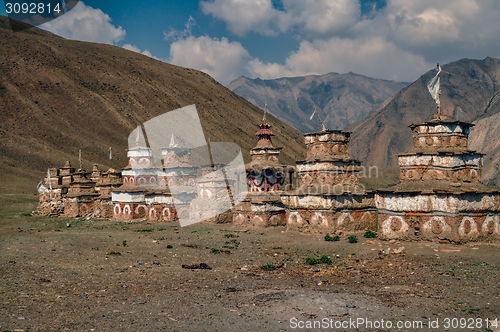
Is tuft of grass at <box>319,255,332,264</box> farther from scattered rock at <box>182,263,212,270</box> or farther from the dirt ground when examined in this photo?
scattered rock at <box>182,263,212,270</box>

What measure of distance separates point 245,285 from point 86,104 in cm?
10857

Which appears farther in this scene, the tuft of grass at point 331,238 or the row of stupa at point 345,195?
the tuft of grass at point 331,238

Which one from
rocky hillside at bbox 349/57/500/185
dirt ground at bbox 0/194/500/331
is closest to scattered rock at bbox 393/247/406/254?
dirt ground at bbox 0/194/500/331

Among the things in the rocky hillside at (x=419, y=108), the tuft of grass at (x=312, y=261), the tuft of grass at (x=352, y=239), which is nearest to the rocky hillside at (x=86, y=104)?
the rocky hillside at (x=419, y=108)

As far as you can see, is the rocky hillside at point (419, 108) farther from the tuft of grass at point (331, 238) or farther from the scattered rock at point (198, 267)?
the scattered rock at point (198, 267)

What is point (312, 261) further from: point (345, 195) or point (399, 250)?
point (345, 195)

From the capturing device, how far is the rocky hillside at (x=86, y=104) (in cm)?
8562

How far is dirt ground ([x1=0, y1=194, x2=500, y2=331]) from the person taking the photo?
1040cm

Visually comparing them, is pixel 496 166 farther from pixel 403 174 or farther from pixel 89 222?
pixel 89 222

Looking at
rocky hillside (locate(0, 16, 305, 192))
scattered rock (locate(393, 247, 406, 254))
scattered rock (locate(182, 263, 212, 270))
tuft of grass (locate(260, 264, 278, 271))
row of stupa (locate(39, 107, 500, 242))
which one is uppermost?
rocky hillside (locate(0, 16, 305, 192))

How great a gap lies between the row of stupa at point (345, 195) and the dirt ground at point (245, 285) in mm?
1316

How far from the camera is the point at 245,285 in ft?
46.6

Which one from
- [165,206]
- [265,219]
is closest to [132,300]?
[265,219]

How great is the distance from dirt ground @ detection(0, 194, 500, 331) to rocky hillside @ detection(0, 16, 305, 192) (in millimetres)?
53229
